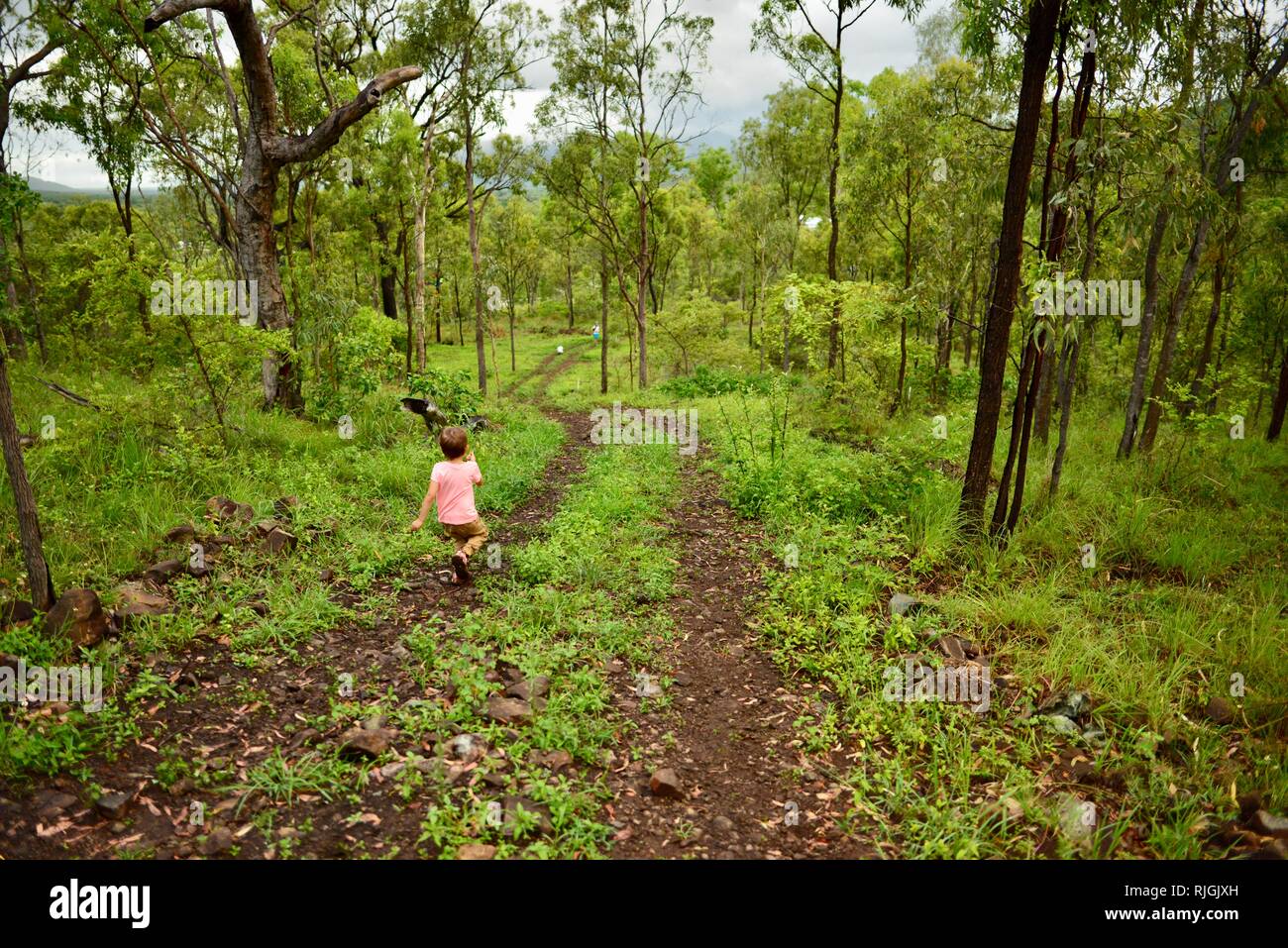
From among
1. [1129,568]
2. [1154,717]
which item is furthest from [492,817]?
[1129,568]

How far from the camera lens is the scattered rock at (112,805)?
3.29 meters

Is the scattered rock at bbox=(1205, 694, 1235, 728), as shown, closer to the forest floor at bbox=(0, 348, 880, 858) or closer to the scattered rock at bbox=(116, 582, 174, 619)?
the forest floor at bbox=(0, 348, 880, 858)

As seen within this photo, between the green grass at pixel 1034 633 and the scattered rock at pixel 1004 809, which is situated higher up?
the green grass at pixel 1034 633

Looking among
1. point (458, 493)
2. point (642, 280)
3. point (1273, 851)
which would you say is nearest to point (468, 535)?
point (458, 493)

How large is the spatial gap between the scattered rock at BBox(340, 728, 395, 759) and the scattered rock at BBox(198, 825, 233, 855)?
0.77 meters

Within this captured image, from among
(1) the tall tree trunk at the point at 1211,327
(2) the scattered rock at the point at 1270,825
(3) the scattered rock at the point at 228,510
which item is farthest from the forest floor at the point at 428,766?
(1) the tall tree trunk at the point at 1211,327

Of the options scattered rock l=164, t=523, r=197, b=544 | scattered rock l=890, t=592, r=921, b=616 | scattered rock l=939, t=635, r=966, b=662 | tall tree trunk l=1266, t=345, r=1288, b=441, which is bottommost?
scattered rock l=939, t=635, r=966, b=662

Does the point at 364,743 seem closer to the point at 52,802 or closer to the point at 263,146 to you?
the point at 52,802

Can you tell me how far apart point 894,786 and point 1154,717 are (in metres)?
2.10

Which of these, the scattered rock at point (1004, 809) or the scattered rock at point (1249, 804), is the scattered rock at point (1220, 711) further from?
the scattered rock at point (1004, 809)

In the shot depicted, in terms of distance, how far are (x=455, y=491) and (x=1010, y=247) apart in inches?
245

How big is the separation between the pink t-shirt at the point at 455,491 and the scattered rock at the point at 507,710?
2.29 metres

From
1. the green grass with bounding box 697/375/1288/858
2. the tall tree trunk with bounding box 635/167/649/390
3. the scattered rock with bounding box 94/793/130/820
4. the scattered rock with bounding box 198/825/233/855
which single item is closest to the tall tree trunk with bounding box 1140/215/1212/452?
the green grass with bounding box 697/375/1288/858

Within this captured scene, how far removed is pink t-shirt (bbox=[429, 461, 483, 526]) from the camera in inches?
251
